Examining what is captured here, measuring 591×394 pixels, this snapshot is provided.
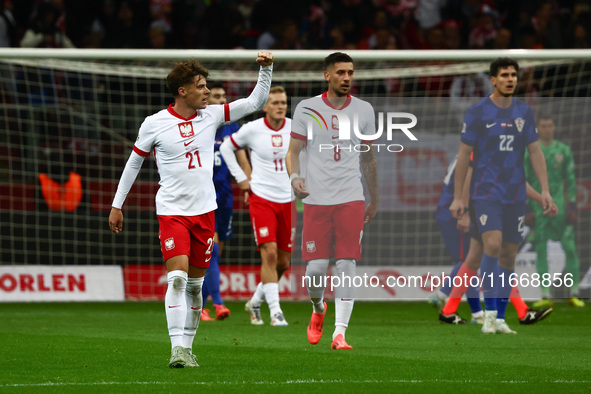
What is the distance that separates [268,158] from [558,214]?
428cm

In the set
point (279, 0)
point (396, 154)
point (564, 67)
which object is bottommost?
point (396, 154)

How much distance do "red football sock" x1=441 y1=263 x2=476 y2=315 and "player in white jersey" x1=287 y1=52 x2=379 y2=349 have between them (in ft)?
7.47

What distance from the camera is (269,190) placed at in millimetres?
11242

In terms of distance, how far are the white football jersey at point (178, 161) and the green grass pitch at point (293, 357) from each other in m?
1.14

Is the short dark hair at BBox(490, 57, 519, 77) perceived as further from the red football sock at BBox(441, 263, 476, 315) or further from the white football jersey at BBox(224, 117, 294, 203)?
the white football jersey at BBox(224, 117, 294, 203)

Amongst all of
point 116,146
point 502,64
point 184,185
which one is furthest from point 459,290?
Answer: point 116,146

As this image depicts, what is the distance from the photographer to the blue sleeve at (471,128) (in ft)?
33.0

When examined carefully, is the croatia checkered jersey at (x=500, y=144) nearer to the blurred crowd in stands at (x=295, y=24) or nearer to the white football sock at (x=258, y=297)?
the white football sock at (x=258, y=297)

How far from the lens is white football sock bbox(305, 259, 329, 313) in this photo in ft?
27.9

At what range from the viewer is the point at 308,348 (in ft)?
27.8

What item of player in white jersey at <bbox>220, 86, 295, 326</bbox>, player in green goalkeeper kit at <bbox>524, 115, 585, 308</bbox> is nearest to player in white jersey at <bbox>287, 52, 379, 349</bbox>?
player in white jersey at <bbox>220, 86, 295, 326</bbox>

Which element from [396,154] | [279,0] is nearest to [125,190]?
[396,154]

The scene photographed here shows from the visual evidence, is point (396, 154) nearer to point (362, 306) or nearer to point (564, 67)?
point (362, 306)

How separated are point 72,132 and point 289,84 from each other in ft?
10.7
